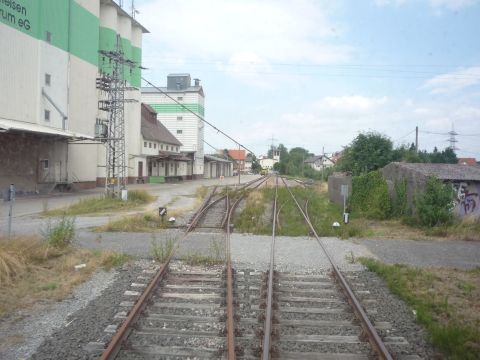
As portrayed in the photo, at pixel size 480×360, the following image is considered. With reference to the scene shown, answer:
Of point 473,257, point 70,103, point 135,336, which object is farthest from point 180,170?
point 135,336

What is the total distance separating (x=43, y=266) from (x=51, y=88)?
2485 centimetres

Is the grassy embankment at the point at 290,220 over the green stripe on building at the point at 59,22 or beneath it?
beneath

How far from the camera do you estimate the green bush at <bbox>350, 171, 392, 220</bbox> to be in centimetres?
2033

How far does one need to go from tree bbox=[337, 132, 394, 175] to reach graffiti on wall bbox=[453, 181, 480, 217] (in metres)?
16.2

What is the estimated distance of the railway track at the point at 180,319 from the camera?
5.32 meters

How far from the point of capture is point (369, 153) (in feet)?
115

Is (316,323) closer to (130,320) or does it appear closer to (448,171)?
(130,320)

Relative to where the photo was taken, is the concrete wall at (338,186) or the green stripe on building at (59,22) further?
the green stripe on building at (59,22)

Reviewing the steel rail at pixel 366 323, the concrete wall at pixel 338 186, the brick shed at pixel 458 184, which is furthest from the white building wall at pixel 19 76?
the steel rail at pixel 366 323

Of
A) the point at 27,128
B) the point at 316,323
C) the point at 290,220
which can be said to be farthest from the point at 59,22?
the point at 316,323

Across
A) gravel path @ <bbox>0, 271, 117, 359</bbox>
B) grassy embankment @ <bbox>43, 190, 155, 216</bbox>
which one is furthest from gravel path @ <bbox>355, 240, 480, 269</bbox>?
grassy embankment @ <bbox>43, 190, 155, 216</bbox>

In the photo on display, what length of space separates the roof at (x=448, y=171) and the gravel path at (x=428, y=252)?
451 cm

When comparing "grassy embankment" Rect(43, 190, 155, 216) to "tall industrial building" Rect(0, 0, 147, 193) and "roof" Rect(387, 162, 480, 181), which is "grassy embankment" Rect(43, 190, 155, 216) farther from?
"roof" Rect(387, 162, 480, 181)

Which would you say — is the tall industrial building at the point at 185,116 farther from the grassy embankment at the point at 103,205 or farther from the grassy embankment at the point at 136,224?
the grassy embankment at the point at 136,224
